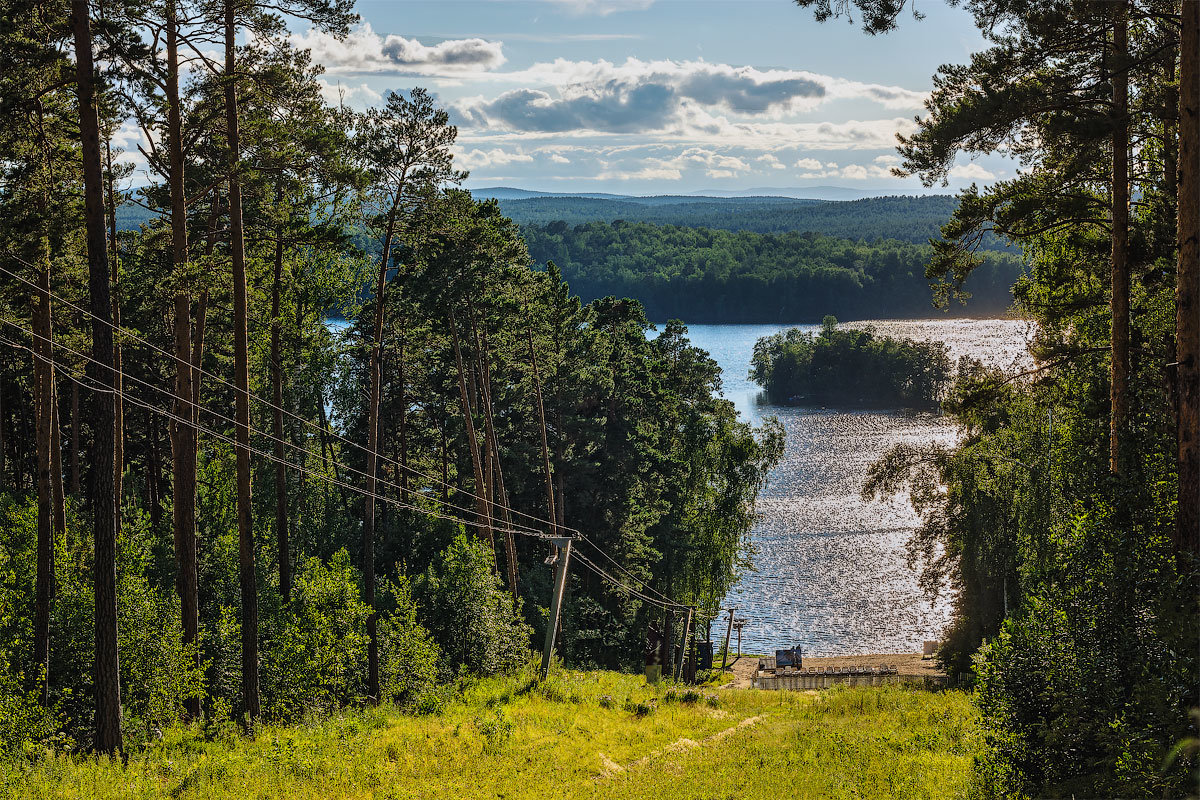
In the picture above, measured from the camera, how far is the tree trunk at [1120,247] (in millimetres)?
12555

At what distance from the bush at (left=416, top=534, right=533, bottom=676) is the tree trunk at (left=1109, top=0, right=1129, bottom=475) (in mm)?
16933

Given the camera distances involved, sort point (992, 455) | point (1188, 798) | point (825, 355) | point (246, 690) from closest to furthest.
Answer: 1. point (1188, 798)
2. point (246, 690)
3. point (992, 455)
4. point (825, 355)

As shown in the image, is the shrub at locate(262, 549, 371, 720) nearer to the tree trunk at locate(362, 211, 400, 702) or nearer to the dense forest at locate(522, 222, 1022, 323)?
the tree trunk at locate(362, 211, 400, 702)

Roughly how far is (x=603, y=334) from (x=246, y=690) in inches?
1138

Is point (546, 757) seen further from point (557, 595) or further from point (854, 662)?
point (854, 662)

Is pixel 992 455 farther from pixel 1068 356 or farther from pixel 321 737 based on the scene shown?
pixel 321 737

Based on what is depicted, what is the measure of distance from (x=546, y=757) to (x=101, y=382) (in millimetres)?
8181

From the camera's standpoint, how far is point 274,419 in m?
21.4

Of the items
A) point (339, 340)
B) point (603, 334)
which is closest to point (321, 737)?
point (339, 340)

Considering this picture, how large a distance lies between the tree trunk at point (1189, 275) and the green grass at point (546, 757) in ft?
14.5

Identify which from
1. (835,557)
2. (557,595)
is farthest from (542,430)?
(835,557)

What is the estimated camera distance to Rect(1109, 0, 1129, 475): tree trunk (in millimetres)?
12555

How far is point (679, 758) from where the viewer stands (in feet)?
49.7

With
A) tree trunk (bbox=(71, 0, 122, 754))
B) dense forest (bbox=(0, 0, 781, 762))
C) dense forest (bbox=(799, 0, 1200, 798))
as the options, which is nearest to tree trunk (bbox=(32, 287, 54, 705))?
dense forest (bbox=(0, 0, 781, 762))
